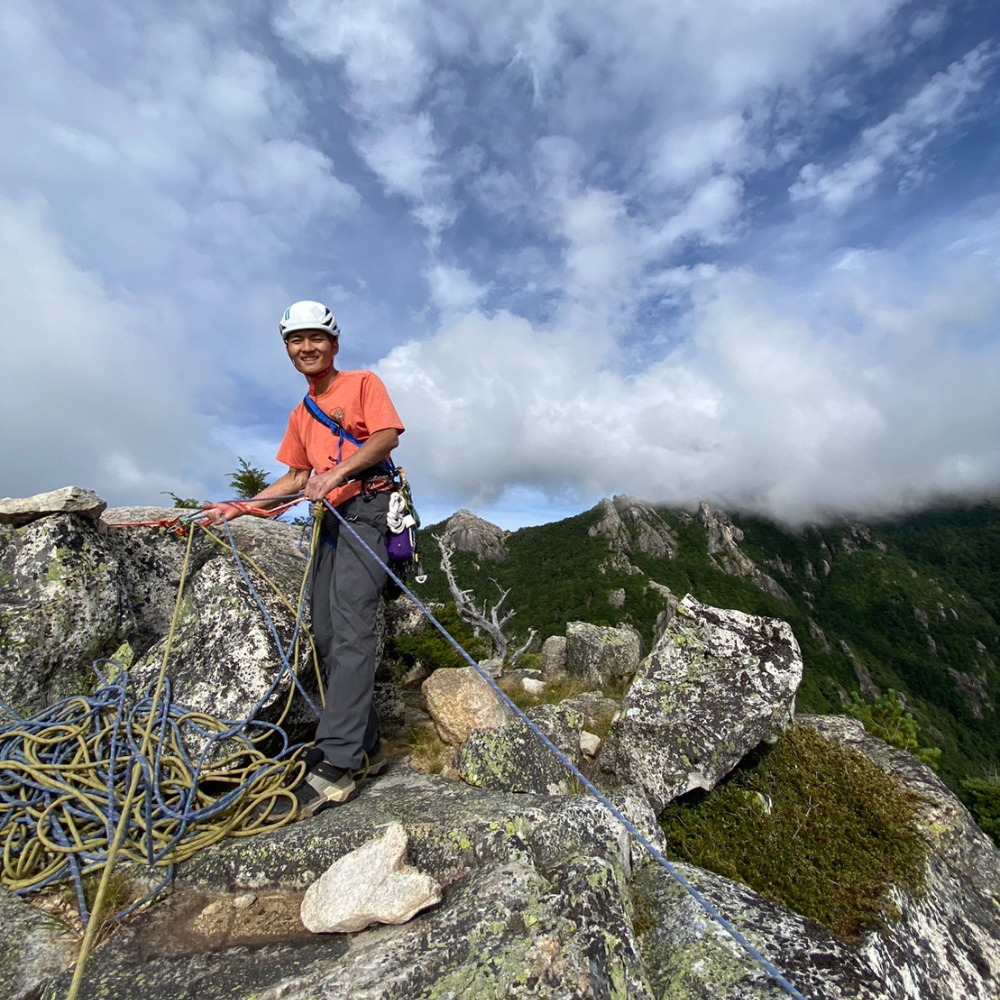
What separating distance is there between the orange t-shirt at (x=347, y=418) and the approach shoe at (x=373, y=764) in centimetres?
299

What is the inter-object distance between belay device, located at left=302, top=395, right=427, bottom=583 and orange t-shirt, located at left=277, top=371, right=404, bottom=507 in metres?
0.05

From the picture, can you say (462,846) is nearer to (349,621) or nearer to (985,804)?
(349,621)

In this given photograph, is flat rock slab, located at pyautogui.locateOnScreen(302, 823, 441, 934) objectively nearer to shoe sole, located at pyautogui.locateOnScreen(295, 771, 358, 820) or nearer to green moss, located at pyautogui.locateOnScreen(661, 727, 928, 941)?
shoe sole, located at pyautogui.locateOnScreen(295, 771, 358, 820)

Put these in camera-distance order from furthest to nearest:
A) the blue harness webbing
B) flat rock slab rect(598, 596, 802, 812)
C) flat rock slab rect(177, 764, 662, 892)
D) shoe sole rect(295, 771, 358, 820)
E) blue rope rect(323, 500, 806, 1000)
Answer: flat rock slab rect(598, 596, 802, 812) → the blue harness webbing → shoe sole rect(295, 771, 358, 820) → flat rock slab rect(177, 764, 662, 892) → blue rope rect(323, 500, 806, 1000)

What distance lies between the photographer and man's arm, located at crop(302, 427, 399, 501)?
5531 millimetres

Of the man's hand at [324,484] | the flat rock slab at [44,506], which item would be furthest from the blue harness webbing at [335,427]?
the flat rock slab at [44,506]

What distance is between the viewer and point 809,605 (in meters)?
192

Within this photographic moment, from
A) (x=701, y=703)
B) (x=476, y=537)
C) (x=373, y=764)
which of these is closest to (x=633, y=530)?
(x=476, y=537)

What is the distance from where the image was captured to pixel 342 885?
Result: 3.67m

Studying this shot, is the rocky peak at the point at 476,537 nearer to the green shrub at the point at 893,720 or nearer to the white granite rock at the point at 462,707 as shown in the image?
the green shrub at the point at 893,720

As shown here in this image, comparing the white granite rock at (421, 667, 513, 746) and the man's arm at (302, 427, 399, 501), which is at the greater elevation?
the man's arm at (302, 427, 399, 501)

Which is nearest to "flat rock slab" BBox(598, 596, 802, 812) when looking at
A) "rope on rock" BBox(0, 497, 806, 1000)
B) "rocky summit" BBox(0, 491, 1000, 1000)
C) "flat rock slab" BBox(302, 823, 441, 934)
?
"rocky summit" BBox(0, 491, 1000, 1000)

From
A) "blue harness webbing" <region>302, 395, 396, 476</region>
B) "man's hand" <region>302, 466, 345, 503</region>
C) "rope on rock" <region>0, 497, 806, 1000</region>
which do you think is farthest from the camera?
"blue harness webbing" <region>302, 395, 396, 476</region>

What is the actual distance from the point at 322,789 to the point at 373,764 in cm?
118
